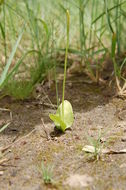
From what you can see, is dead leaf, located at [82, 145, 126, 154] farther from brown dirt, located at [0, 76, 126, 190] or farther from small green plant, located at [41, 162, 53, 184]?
small green plant, located at [41, 162, 53, 184]

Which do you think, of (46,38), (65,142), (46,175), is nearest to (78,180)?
(46,175)

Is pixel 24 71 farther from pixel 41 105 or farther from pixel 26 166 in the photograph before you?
pixel 26 166

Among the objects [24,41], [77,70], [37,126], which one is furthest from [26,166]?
[24,41]

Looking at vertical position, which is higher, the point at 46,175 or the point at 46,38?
the point at 46,38

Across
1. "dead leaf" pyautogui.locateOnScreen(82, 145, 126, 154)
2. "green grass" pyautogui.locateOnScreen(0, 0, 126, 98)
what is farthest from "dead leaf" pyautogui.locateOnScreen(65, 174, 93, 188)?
"green grass" pyautogui.locateOnScreen(0, 0, 126, 98)

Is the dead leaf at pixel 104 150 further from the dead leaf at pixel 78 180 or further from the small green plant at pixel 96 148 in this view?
the dead leaf at pixel 78 180

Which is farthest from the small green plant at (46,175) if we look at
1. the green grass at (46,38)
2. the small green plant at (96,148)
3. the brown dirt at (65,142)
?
the green grass at (46,38)

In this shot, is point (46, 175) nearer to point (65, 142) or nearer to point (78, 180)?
point (78, 180)

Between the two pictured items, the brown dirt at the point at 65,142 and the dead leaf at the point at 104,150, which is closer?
the brown dirt at the point at 65,142

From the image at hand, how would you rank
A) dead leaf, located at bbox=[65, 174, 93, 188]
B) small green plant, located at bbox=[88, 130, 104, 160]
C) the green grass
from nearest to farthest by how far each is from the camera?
1. dead leaf, located at bbox=[65, 174, 93, 188]
2. small green plant, located at bbox=[88, 130, 104, 160]
3. the green grass
